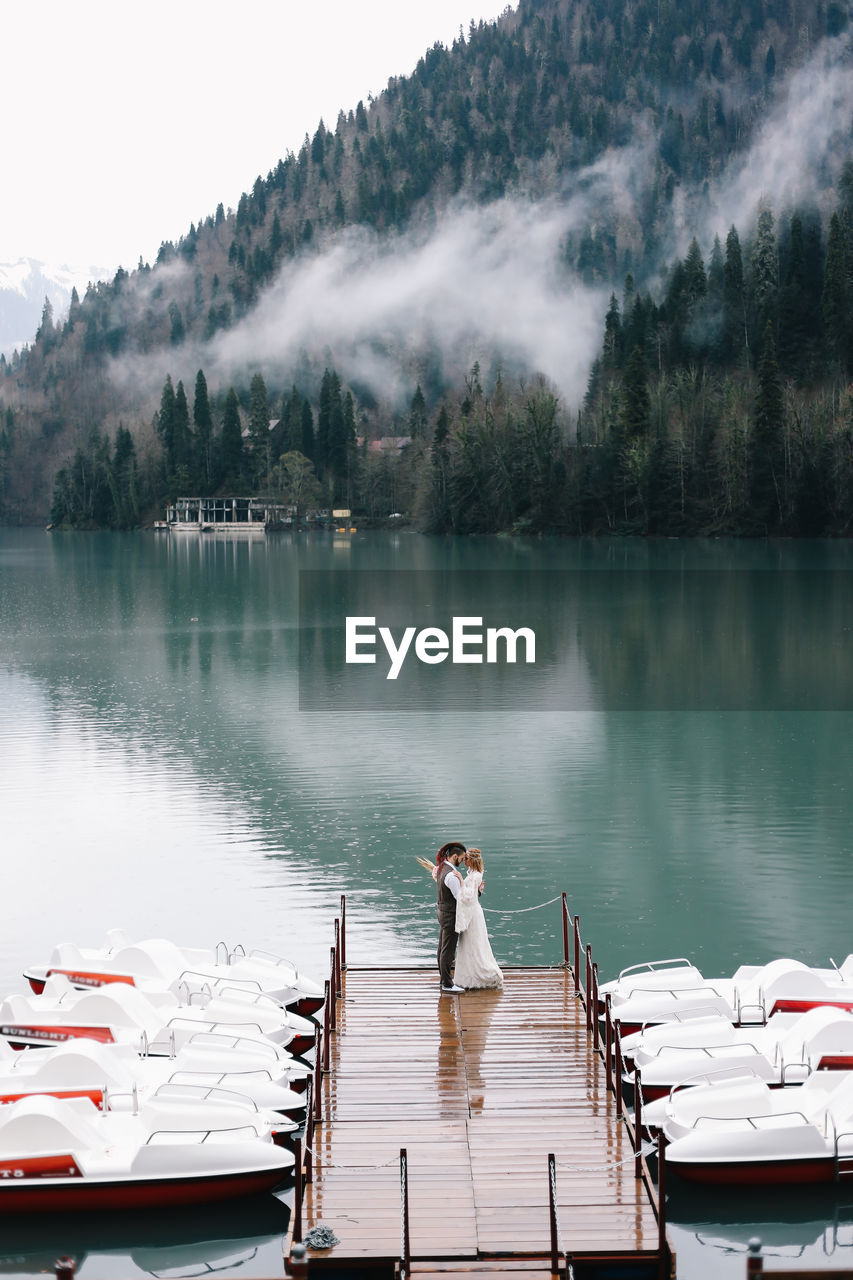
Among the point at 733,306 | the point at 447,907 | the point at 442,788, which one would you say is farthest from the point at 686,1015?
the point at 733,306

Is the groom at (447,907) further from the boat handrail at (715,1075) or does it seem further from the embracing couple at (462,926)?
the boat handrail at (715,1075)

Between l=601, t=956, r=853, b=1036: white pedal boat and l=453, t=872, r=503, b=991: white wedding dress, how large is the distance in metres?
1.46

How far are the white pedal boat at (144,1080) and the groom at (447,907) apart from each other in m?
2.70

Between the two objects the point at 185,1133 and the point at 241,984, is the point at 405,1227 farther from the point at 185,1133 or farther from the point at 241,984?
the point at 241,984

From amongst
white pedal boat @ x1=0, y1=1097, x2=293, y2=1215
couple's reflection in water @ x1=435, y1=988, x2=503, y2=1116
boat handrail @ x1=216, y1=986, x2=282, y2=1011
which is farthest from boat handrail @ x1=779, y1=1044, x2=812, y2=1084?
boat handrail @ x1=216, y1=986, x2=282, y2=1011

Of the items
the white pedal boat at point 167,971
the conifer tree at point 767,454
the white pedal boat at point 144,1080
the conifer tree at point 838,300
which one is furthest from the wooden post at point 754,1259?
the conifer tree at point 838,300

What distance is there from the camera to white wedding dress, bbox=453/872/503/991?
611 inches

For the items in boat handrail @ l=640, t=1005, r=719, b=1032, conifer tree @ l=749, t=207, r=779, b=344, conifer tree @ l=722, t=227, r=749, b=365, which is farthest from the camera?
conifer tree @ l=722, t=227, r=749, b=365

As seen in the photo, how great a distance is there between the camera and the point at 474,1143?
38.5 ft

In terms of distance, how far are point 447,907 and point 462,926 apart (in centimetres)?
28

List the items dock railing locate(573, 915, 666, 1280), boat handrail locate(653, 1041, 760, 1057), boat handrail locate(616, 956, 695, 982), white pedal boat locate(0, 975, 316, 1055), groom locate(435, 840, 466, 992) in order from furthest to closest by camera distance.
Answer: boat handrail locate(616, 956, 695, 982) → groom locate(435, 840, 466, 992) → white pedal boat locate(0, 975, 316, 1055) → boat handrail locate(653, 1041, 760, 1057) → dock railing locate(573, 915, 666, 1280)

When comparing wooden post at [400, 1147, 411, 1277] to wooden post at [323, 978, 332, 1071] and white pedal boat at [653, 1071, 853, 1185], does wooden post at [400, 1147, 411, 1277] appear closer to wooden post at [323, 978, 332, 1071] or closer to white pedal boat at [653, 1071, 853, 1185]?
white pedal boat at [653, 1071, 853, 1185]

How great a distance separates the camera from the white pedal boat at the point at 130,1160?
11.9 m

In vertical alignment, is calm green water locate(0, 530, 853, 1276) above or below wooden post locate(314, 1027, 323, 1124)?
below
